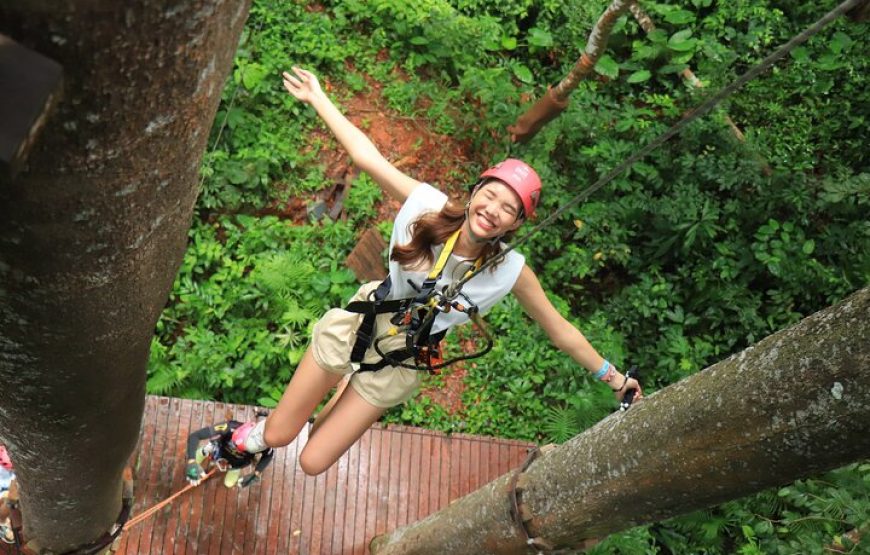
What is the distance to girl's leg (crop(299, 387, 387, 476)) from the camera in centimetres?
371

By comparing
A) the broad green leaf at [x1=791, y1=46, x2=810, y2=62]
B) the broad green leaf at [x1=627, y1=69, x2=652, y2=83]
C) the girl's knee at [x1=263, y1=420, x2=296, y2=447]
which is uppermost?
the broad green leaf at [x1=791, y1=46, x2=810, y2=62]

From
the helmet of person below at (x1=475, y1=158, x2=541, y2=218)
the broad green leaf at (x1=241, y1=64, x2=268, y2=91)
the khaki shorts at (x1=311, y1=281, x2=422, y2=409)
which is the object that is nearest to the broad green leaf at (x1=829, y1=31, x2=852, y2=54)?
the broad green leaf at (x1=241, y1=64, x2=268, y2=91)

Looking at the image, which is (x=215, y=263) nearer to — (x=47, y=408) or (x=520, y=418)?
(x=520, y=418)

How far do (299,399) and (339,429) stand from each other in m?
0.26

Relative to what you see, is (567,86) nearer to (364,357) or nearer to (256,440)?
(364,357)

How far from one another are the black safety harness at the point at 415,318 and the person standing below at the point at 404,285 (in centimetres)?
2

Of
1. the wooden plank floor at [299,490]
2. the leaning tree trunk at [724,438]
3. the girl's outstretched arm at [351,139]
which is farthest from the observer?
the wooden plank floor at [299,490]

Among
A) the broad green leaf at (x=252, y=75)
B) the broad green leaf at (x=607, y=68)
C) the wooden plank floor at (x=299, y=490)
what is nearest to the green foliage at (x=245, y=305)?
the wooden plank floor at (x=299, y=490)

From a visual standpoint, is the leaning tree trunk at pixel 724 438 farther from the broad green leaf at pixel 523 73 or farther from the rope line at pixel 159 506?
the broad green leaf at pixel 523 73

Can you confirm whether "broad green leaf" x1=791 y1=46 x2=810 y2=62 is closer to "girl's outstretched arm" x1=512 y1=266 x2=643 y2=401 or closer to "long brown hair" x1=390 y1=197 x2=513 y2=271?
"girl's outstretched arm" x1=512 y1=266 x2=643 y2=401

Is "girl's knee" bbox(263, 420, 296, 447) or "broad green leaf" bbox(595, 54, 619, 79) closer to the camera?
"girl's knee" bbox(263, 420, 296, 447)

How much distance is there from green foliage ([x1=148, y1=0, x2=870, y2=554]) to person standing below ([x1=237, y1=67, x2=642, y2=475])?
157cm

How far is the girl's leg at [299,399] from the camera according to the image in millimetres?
3699

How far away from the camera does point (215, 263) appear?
581 cm
